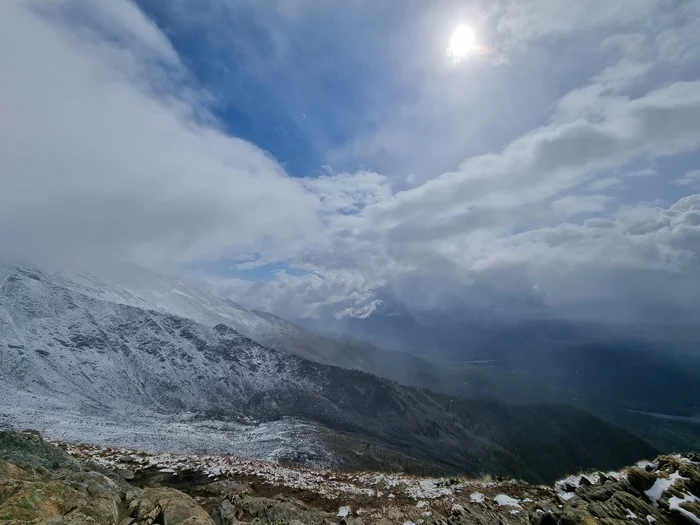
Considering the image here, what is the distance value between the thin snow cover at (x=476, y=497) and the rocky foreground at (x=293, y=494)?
0.13 metres

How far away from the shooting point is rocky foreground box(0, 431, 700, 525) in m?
15.6

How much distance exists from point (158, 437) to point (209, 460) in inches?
3406

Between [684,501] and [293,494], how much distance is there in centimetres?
2345

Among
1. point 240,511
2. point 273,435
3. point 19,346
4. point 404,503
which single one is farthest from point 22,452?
point 19,346

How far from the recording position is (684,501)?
1672 cm

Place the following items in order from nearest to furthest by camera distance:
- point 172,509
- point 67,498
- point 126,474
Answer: point 67,498 → point 172,509 → point 126,474

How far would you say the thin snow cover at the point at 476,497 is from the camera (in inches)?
933

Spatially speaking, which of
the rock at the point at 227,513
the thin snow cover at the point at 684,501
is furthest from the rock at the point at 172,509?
the thin snow cover at the point at 684,501

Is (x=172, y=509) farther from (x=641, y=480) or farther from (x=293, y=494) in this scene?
(x=641, y=480)

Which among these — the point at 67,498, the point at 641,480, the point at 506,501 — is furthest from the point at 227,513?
the point at 641,480

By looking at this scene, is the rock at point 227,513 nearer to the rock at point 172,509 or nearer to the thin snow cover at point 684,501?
the rock at point 172,509

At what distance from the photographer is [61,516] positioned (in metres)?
13.7

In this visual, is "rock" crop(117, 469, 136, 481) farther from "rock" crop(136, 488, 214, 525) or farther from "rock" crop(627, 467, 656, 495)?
"rock" crop(627, 467, 656, 495)

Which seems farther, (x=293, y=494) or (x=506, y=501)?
(x=293, y=494)
